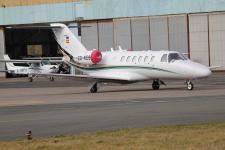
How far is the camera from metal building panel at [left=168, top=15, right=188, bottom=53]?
2562 inches

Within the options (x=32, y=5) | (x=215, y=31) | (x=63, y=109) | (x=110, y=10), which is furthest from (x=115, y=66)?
(x=32, y=5)

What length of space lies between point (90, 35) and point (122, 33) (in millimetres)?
4041

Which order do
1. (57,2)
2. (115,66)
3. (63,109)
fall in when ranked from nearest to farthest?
1. (63,109)
2. (115,66)
3. (57,2)

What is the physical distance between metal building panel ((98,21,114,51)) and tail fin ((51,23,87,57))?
3148 cm

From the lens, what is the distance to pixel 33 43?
277 ft

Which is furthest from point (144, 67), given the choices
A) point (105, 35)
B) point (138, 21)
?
point (105, 35)

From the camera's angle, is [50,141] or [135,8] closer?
[50,141]

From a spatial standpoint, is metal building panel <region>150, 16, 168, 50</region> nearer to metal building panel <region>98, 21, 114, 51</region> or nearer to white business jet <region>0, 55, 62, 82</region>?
metal building panel <region>98, 21, 114, 51</region>

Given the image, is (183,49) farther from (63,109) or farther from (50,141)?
(50,141)

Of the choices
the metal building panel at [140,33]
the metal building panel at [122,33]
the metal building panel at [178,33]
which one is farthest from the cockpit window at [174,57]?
the metal building panel at [122,33]

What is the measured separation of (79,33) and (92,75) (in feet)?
112

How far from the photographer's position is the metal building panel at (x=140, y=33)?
222ft

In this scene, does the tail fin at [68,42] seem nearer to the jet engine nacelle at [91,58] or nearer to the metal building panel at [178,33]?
the jet engine nacelle at [91,58]

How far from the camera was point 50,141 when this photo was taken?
1310cm
